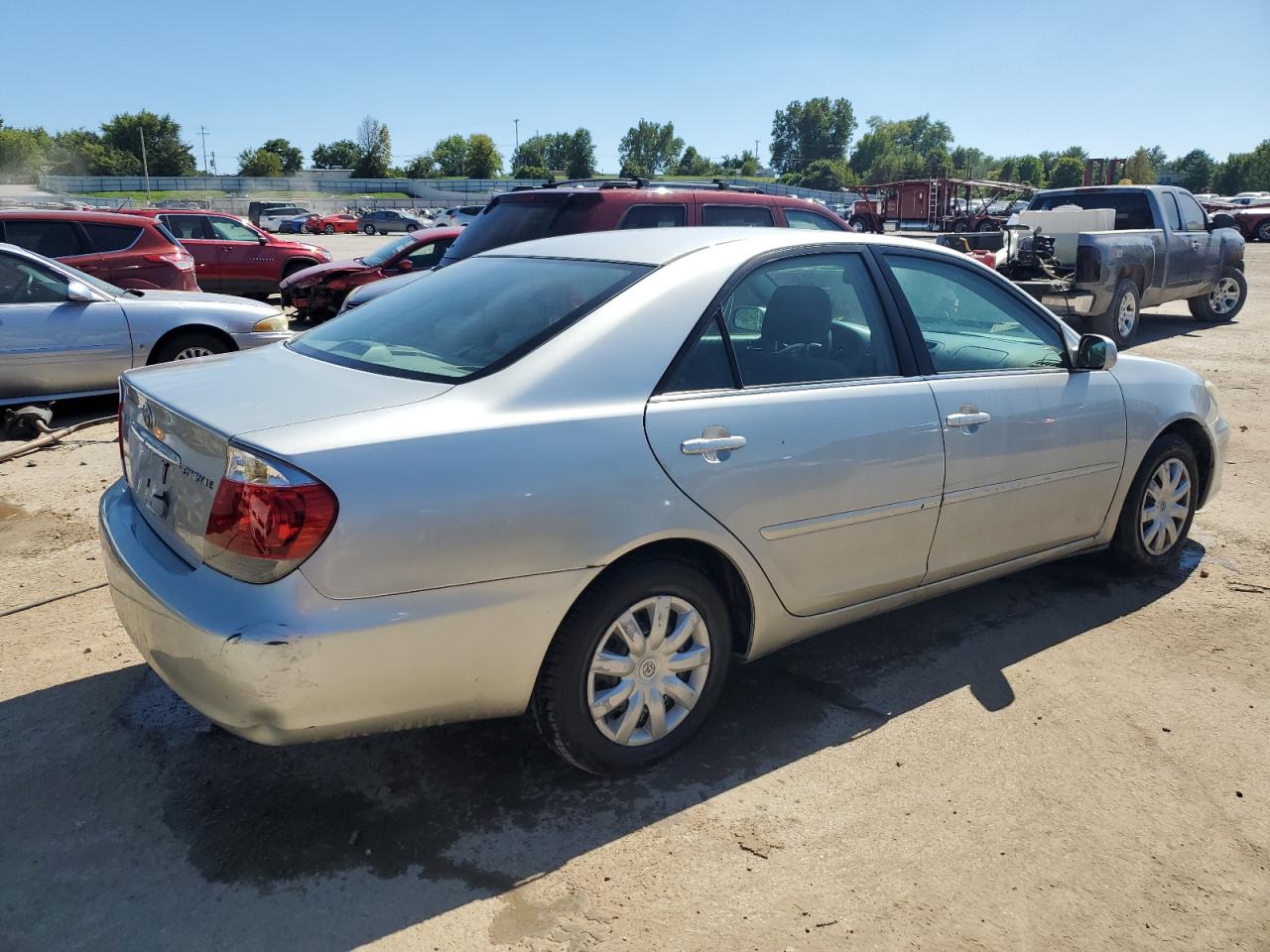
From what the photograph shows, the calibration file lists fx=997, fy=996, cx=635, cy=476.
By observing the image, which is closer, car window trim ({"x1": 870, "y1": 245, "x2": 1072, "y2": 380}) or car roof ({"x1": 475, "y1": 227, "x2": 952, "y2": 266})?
car roof ({"x1": 475, "y1": 227, "x2": 952, "y2": 266})

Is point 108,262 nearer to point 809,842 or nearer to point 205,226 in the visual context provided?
point 205,226

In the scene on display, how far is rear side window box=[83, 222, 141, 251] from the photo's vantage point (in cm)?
1069

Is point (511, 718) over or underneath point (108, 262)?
underneath

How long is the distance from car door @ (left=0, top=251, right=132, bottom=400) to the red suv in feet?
8.91

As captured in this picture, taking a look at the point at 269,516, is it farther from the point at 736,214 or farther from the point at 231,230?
the point at 231,230

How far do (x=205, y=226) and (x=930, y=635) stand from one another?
48.5 ft

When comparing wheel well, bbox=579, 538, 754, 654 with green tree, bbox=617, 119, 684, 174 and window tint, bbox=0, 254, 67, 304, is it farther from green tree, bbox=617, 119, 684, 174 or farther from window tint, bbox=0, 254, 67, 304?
green tree, bbox=617, 119, 684, 174

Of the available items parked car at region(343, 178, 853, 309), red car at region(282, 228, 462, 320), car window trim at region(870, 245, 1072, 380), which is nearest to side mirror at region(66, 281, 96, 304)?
parked car at region(343, 178, 853, 309)

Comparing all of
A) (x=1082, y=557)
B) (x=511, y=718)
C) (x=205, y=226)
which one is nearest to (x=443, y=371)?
(x=511, y=718)

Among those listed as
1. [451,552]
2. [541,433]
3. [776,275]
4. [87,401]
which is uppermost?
[776,275]

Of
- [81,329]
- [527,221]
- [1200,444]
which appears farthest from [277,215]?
[1200,444]

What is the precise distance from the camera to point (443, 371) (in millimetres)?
2959

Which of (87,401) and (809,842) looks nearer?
(809,842)

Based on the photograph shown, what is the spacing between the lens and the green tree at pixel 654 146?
17950 centimetres
